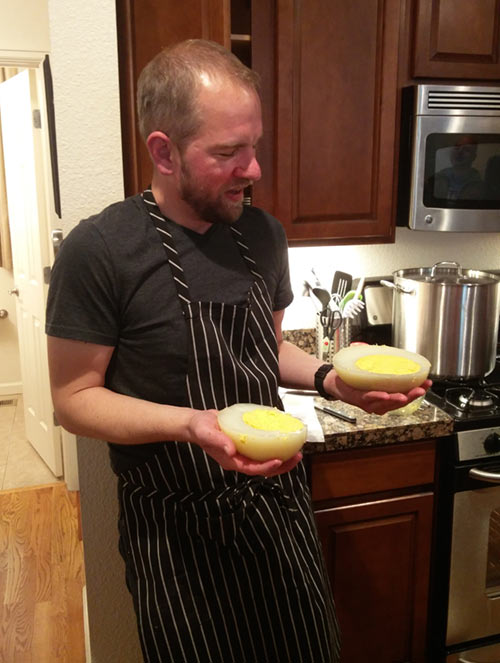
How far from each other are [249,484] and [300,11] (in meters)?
1.20

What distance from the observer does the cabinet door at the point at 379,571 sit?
1.70 metres

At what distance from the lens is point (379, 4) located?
175 cm

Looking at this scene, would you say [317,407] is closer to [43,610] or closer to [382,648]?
[382,648]

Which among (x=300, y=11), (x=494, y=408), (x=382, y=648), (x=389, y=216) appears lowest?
(x=382, y=648)

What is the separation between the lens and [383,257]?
227cm

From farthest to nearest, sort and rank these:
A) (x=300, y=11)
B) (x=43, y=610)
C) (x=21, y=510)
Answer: (x=21, y=510) → (x=43, y=610) → (x=300, y=11)

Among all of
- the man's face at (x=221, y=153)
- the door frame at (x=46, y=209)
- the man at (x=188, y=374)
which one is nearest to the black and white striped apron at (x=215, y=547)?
the man at (x=188, y=374)

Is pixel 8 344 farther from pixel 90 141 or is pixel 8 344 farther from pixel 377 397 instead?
pixel 377 397

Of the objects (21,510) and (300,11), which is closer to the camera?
(300,11)

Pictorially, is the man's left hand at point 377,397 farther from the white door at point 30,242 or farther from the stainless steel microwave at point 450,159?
the white door at point 30,242

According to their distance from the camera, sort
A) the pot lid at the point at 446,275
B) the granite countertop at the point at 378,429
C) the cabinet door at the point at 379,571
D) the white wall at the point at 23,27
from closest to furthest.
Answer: the granite countertop at the point at 378,429, the cabinet door at the point at 379,571, the pot lid at the point at 446,275, the white wall at the point at 23,27

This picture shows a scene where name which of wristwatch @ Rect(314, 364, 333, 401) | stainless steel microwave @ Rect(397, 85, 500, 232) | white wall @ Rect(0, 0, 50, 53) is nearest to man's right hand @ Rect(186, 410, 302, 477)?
wristwatch @ Rect(314, 364, 333, 401)

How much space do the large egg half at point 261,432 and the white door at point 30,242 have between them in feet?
7.42

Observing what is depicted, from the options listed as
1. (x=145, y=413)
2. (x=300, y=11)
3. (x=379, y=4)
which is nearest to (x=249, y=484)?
(x=145, y=413)
